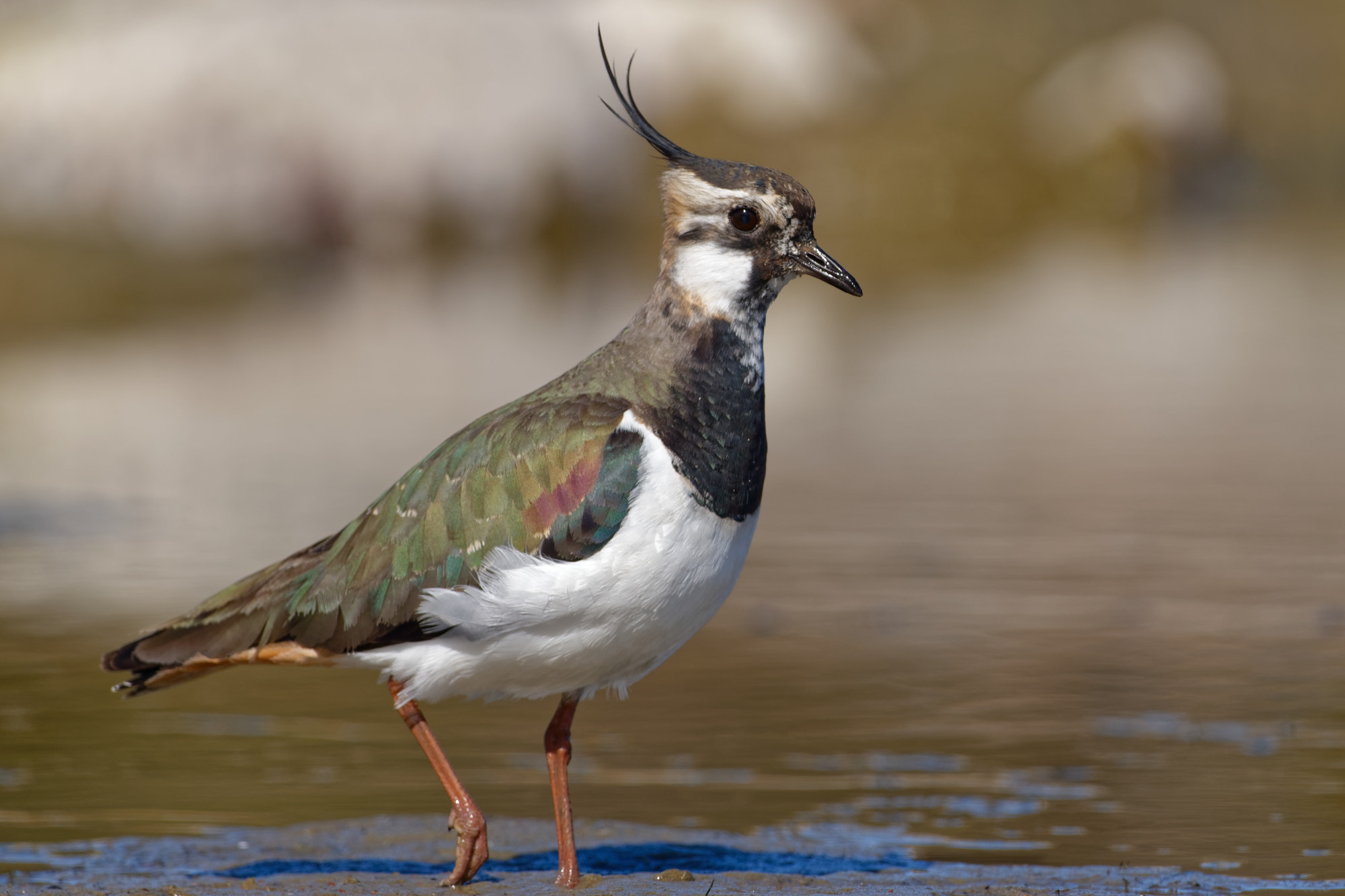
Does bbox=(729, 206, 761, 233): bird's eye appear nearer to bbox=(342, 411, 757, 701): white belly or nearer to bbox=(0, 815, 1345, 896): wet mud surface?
bbox=(342, 411, 757, 701): white belly

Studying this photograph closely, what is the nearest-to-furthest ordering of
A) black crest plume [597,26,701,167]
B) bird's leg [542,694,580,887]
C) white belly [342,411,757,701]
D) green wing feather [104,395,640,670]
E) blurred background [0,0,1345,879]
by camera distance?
white belly [342,411,757,701] < green wing feather [104,395,640,670] < bird's leg [542,694,580,887] < black crest plume [597,26,701,167] < blurred background [0,0,1345,879]

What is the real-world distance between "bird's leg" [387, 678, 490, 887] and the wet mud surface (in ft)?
0.31

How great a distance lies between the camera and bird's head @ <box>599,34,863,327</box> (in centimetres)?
606

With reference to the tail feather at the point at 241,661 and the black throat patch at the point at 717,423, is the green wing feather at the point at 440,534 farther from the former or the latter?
the black throat patch at the point at 717,423

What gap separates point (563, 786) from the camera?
603 centimetres

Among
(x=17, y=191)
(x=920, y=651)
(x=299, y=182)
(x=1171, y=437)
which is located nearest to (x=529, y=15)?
(x=299, y=182)

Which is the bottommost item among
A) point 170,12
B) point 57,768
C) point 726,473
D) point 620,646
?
point 57,768

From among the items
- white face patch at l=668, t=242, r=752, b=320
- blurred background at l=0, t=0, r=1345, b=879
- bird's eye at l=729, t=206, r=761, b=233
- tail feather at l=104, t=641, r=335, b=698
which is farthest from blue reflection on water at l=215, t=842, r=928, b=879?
bird's eye at l=729, t=206, r=761, b=233

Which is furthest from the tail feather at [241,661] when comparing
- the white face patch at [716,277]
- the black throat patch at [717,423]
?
the white face patch at [716,277]

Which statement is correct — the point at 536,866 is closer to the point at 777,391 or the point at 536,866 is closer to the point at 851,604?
the point at 851,604

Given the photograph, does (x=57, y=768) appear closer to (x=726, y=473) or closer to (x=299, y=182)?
(x=726, y=473)

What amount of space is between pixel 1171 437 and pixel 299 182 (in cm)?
1723

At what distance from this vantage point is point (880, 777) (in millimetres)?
6988

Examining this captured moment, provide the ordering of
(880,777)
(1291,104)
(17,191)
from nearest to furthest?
(880,777) < (17,191) < (1291,104)
